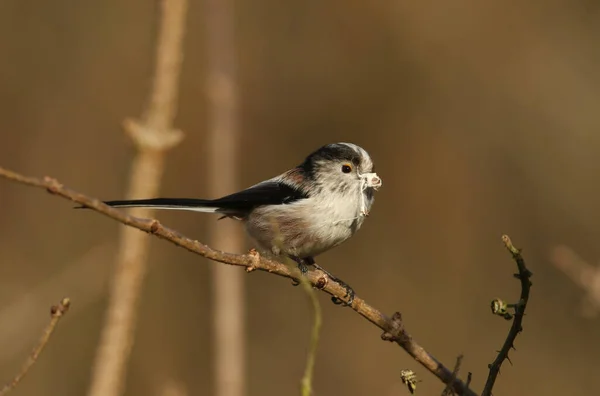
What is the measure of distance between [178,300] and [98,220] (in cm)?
106

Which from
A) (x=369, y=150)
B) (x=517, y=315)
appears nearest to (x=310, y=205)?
(x=517, y=315)

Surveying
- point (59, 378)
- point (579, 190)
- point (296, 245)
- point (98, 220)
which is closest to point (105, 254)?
point (296, 245)

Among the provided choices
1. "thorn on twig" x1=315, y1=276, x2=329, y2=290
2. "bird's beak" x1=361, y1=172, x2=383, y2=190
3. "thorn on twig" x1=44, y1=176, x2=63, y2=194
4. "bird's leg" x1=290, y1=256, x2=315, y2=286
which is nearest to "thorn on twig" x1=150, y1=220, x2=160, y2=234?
"thorn on twig" x1=44, y1=176, x2=63, y2=194

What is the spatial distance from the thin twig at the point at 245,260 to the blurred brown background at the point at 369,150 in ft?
12.9

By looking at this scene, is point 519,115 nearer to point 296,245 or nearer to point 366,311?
point 296,245

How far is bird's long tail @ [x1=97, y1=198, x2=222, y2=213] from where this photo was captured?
2862mm

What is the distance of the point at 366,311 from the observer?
2496 millimetres

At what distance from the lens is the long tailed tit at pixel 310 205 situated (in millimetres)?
3906

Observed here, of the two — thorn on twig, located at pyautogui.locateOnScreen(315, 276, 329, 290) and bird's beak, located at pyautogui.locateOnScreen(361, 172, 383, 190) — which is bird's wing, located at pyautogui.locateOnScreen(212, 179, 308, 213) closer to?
bird's beak, located at pyautogui.locateOnScreen(361, 172, 383, 190)

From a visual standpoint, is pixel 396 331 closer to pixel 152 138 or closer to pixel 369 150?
pixel 152 138

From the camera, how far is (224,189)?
358cm

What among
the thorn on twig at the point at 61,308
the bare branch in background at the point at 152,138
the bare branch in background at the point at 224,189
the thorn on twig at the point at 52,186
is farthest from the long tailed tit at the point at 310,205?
the thorn on twig at the point at 52,186

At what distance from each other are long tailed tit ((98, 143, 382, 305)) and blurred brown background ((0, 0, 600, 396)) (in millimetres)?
2484

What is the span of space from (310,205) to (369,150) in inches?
135
